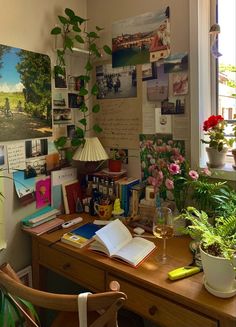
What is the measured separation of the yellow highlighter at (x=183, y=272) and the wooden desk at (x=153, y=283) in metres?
0.02

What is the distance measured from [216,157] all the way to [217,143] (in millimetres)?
69

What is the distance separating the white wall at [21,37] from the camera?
1.41 metres

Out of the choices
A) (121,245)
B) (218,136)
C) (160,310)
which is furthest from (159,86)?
(160,310)

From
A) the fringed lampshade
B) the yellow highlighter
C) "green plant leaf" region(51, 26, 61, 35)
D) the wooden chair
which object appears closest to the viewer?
the wooden chair

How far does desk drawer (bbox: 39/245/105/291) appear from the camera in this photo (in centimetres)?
125

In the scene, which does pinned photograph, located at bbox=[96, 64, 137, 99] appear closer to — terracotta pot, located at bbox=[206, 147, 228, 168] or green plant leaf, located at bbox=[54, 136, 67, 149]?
green plant leaf, located at bbox=[54, 136, 67, 149]

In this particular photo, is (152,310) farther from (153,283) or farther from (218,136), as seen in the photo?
Answer: (218,136)

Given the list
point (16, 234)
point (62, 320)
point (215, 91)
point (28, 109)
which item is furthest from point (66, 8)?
point (62, 320)

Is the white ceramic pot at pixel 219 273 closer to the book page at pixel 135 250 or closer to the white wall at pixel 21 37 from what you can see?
the book page at pixel 135 250

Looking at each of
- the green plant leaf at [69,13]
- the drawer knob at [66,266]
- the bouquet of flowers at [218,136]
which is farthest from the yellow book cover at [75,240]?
the green plant leaf at [69,13]

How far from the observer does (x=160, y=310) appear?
3.46 ft

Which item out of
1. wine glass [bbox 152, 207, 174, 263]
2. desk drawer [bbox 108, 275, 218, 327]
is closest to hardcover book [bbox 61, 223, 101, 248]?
desk drawer [bbox 108, 275, 218, 327]

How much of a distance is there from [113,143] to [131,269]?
2.88 ft

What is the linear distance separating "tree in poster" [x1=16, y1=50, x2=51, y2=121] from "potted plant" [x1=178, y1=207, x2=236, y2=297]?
1.03 m
